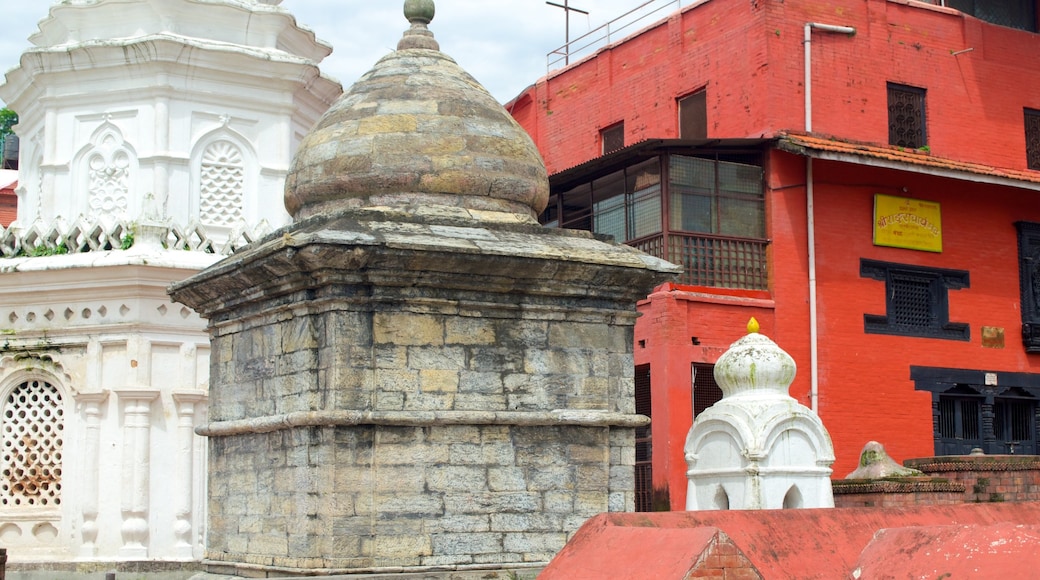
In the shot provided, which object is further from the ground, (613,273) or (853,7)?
(853,7)

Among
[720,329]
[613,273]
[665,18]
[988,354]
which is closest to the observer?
[613,273]

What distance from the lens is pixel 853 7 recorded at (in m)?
23.1

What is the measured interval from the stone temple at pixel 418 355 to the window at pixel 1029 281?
16571 mm

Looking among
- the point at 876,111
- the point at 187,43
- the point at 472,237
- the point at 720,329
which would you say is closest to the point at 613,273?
the point at 472,237

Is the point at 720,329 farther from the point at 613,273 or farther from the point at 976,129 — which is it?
the point at 613,273

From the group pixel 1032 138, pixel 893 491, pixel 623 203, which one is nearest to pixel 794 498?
pixel 893 491

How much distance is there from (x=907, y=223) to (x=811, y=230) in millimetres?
1997

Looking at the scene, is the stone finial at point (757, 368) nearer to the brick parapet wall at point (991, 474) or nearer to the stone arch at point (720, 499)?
the stone arch at point (720, 499)

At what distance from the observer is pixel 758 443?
15.6 metres

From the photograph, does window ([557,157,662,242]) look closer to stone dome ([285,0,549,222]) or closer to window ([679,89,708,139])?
window ([679,89,708,139])

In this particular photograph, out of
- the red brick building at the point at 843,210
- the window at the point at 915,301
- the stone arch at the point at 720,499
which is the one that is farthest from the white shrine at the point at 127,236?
the window at the point at 915,301

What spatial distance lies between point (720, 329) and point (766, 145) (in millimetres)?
3015

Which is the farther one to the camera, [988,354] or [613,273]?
[988,354]

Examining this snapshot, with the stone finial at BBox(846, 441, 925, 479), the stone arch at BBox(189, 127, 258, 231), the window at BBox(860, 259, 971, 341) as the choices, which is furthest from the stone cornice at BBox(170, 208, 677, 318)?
the window at BBox(860, 259, 971, 341)
